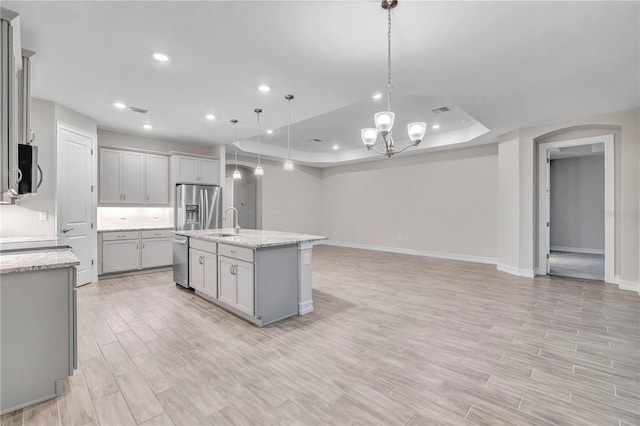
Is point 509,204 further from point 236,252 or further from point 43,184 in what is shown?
point 43,184

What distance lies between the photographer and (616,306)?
12.2 feet

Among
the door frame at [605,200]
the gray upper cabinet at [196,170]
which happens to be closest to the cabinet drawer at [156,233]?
the gray upper cabinet at [196,170]

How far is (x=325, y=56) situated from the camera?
112 inches

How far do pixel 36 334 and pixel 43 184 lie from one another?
10.5ft

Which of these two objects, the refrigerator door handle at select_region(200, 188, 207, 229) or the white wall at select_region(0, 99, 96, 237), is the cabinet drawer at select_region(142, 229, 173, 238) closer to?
the refrigerator door handle at select_region(200, 188, 207, 229)

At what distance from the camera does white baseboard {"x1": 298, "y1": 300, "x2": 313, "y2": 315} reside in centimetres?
343

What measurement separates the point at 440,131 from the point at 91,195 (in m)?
7.16

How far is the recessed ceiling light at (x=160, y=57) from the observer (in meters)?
2.83

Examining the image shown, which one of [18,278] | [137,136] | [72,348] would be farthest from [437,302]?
[137,136]

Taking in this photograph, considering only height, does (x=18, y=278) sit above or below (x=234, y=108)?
below

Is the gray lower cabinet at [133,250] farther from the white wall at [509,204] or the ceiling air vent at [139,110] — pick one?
the white wall at [509,204]

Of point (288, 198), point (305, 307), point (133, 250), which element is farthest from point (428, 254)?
point (133, 250)

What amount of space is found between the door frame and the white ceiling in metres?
0.65

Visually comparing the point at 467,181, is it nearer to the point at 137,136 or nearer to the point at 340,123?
the point at 340,123
